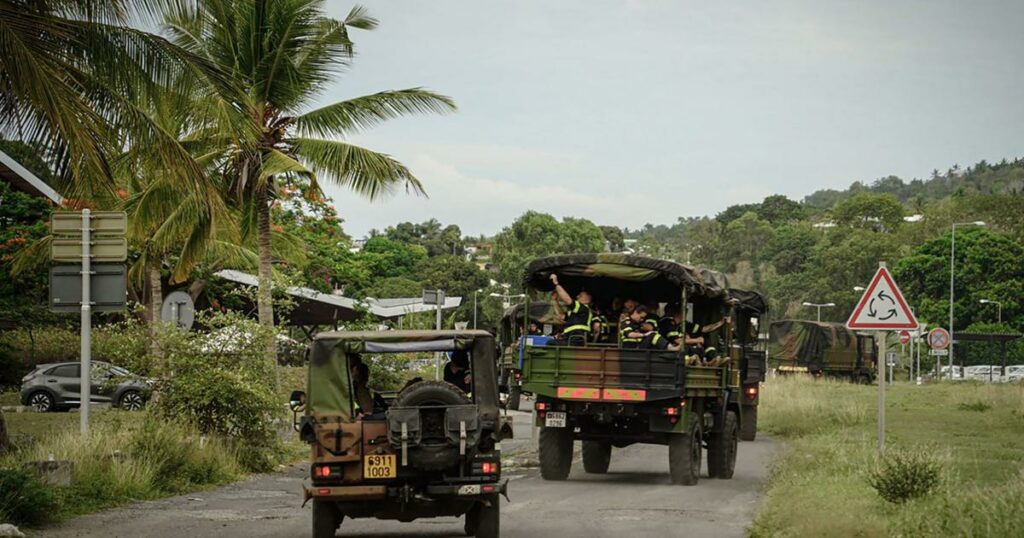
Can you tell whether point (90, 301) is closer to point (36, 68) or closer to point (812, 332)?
point (36, 68)

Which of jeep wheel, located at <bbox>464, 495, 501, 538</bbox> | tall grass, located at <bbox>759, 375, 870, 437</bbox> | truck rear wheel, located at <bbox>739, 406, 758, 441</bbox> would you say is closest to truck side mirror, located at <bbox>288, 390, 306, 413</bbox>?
jeep wheel, located at <bbox>464, 495, 501, 538</bbox>

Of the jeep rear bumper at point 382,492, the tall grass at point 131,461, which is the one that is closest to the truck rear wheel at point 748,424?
the tall grass at point 131,461

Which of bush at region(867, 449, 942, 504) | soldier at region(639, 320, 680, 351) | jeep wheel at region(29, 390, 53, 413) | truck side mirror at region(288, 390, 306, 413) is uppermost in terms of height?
soldier at region(639, 320, 680, 351)

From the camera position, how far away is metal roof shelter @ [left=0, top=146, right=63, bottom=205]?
37688 millimetres

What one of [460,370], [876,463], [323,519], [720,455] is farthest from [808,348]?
[323,519]

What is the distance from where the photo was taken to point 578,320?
19.5 m

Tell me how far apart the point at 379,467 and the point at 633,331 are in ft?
25.7

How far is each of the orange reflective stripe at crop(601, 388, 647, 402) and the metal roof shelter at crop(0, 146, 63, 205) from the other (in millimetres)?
24020

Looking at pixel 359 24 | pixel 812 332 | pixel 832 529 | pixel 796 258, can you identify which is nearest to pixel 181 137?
pixel 359 24

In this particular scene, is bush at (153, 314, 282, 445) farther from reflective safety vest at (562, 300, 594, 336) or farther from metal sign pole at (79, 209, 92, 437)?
reflective safety vest at (562, 300, 594, 336)

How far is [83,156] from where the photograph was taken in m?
15.4

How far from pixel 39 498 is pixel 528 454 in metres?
12.5

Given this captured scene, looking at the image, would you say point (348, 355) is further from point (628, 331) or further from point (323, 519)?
point (628, 331)

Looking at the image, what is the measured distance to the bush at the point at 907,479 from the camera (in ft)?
44.8
